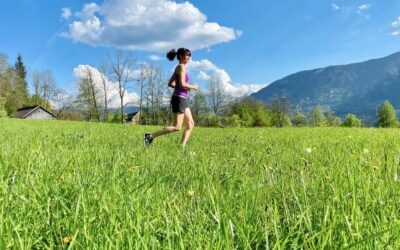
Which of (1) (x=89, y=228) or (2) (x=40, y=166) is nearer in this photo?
(1) (x=89, y=228)

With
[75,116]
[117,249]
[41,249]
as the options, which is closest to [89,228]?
[41,249]

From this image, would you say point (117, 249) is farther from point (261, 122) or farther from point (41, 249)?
point (261, 122)

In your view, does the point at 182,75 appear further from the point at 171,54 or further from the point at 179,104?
the point at 171,54

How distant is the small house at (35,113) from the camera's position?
110 m

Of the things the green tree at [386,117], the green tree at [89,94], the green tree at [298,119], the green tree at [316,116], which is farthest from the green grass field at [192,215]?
the green tree at [386,117]

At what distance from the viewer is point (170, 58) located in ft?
30.3

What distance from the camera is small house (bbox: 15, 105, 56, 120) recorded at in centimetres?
11006

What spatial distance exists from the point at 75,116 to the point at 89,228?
120131 millimetres

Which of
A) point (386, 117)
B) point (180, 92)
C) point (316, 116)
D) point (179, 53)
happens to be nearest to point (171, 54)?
point (179, 53)

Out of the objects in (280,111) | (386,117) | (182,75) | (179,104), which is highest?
(280,111)

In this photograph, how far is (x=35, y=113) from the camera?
112 meters

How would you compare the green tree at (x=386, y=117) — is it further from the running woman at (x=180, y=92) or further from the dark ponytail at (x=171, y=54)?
the running woman at (x=180, y=92)

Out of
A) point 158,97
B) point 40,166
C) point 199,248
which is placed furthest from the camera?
point 158,97

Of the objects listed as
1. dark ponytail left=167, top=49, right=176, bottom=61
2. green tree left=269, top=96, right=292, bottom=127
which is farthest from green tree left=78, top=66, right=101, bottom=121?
dark ponytail left=167, top=49, right=176, bottom=61
